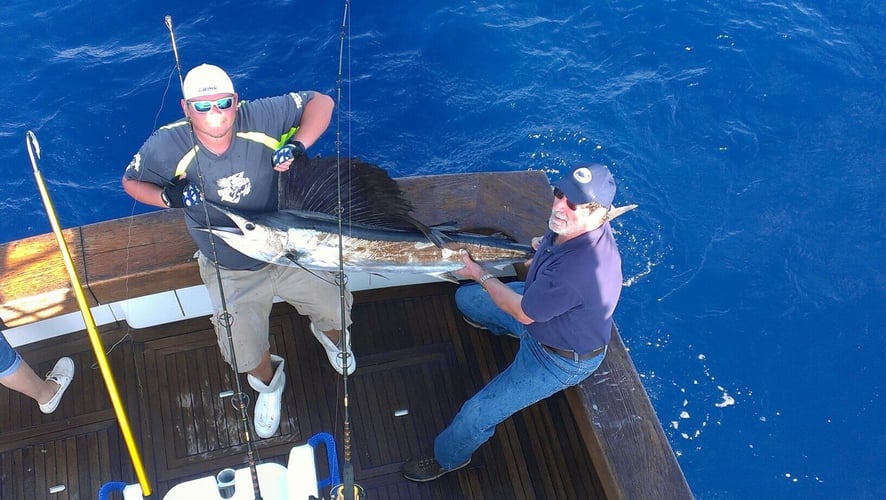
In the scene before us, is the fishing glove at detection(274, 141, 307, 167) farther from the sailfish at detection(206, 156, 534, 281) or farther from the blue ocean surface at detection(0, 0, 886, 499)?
the blue ocean surface at detection(0, 0, 886, 499)

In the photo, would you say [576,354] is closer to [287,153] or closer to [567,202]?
[567,202]

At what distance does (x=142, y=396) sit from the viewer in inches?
100

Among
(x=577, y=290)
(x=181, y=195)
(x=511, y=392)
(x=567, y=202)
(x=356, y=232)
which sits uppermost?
(x=181, y=195)

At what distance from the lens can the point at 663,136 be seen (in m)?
5.16

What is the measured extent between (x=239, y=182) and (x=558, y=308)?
1190 millimetres

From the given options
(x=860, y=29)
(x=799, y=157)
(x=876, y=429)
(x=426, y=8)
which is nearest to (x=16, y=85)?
(x=426, y=8)

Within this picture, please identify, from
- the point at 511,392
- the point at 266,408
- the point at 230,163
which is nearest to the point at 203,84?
the point at 230,163

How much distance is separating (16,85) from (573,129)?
461cm

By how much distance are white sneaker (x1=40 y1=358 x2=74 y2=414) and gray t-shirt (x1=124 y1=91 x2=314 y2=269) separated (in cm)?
88

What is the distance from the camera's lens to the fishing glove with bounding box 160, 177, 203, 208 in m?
2.02

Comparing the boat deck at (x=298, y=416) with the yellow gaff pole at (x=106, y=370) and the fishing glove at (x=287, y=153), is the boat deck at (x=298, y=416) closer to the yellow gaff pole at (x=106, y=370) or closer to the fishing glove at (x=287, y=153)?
the yellow gaff pole at (x=106, y=370)

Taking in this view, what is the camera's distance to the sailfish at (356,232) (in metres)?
2.21

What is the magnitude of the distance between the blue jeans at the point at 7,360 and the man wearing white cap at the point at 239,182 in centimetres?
71

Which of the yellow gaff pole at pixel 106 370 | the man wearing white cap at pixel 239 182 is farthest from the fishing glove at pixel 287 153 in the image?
the yellow gaff pole at pixel 106 370
